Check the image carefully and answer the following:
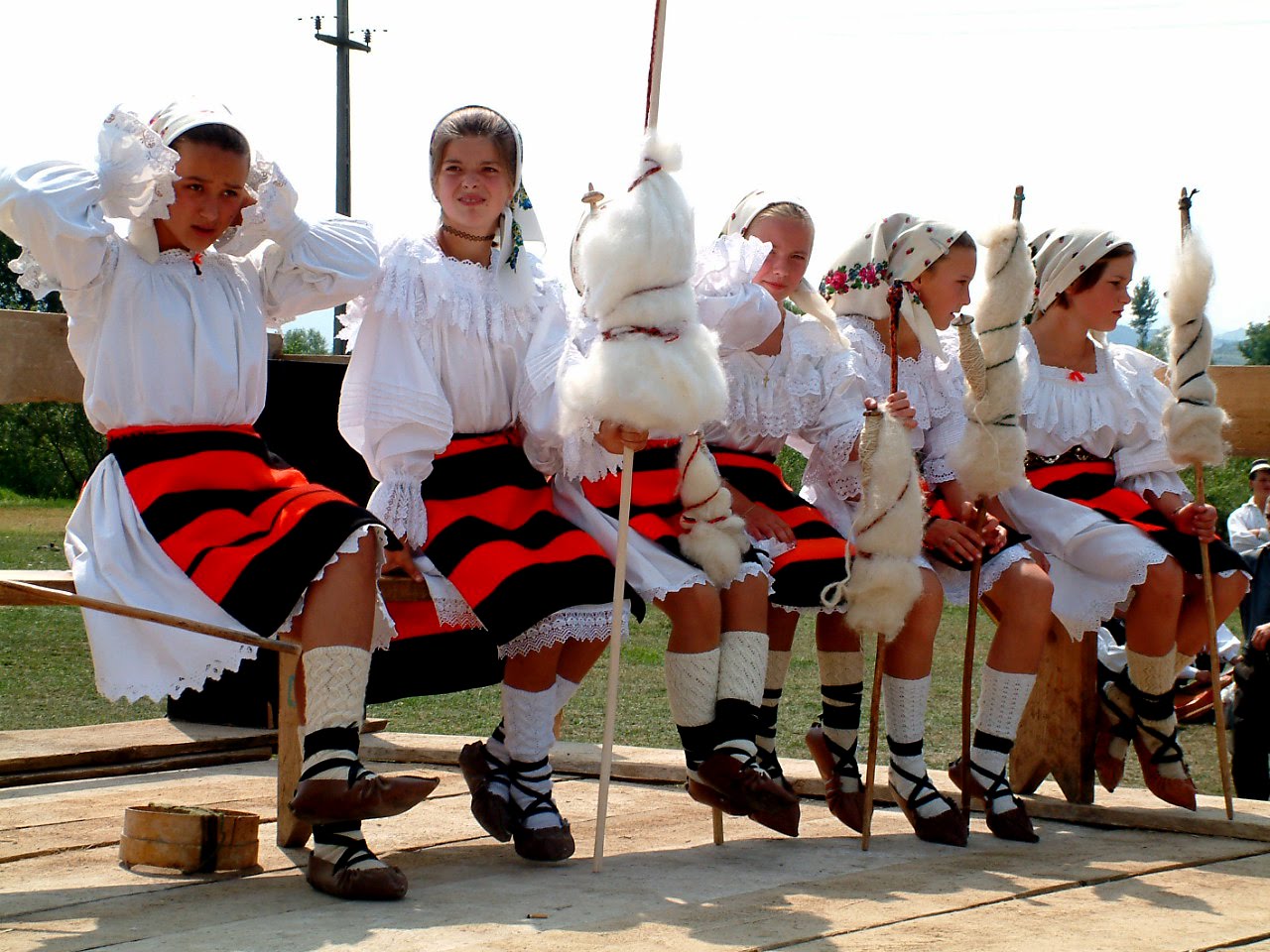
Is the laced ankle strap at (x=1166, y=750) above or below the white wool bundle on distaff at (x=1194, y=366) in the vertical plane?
below

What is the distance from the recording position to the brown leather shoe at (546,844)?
344 cm

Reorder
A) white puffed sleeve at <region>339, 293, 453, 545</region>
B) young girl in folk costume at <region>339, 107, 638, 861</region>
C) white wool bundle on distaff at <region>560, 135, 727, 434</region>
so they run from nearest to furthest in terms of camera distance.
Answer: white wool bundle on distaff at <region>560, 135, 727, 434</region> → young girl in folk costume at <region>339, 107, 638, 861</region> → white puffed sleeve at <region>339, 293, 453, 545</region>

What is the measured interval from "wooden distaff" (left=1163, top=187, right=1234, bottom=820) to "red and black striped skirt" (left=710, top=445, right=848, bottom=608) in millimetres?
1068

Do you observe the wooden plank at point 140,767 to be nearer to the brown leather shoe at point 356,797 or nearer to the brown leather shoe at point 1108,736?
the brown leather shoe at point 356,797

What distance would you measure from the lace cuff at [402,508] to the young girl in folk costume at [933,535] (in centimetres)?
127

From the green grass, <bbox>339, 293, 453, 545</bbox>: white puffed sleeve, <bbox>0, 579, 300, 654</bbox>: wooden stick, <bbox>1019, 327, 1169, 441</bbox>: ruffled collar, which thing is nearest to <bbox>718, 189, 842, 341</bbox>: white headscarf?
<bbox>1019, 327, 1169, 441</bbox>: ruffled collar

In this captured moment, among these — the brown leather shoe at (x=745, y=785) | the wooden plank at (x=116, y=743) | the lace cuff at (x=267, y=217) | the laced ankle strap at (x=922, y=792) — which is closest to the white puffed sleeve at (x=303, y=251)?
the lace cuff at (x=267, y=217)

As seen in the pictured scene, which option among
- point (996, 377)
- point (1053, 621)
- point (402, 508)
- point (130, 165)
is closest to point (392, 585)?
point (402, 508)

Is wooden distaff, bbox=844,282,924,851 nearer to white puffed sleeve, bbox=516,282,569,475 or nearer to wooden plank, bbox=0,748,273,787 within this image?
white puffed sleeve, bbox=516,282,569,475

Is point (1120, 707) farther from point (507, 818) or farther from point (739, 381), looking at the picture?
point (507, 818)

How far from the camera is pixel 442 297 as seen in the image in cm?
367

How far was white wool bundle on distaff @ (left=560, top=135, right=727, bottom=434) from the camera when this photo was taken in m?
3.30

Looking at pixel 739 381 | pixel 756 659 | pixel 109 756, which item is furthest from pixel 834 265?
pixel 109 756

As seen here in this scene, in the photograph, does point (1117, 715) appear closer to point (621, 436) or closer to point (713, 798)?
point (713, 798)
